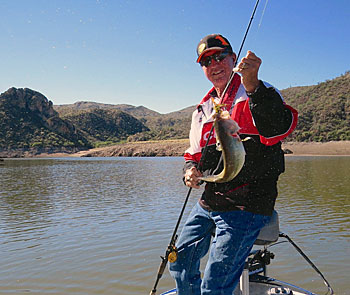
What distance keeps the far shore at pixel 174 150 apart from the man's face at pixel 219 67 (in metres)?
71.3

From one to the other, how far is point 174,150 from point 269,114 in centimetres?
9372

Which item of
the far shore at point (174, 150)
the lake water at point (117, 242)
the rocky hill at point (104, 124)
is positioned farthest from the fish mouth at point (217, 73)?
the rocky hill at point (104, 124)

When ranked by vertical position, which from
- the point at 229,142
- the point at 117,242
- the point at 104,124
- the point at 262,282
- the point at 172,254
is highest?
the point at 104,124

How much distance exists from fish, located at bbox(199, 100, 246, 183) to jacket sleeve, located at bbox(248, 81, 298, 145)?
0.77 ft

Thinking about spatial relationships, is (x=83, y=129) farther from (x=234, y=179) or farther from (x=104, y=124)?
(x=234, y=179)

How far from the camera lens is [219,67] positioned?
10.4ft

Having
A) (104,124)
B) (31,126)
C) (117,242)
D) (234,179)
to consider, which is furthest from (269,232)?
(104,124)

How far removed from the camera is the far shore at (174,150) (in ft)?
229

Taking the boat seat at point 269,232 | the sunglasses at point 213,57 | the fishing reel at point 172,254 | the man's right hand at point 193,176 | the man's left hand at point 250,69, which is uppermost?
the sunglasses at point 213,57

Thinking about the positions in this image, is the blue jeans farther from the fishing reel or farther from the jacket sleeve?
the jacket sleeve

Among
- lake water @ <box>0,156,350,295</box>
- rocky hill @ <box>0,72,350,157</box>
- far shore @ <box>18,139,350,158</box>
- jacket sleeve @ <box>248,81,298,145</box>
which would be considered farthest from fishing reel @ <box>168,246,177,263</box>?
rocky hill @ <box>0,72,350,157</box>

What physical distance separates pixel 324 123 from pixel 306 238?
268 ft

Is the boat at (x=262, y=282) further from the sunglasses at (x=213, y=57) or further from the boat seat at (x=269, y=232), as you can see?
the sunglasses at (x=213, y=57)

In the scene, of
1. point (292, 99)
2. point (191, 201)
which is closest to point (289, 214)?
point (191, 201)
